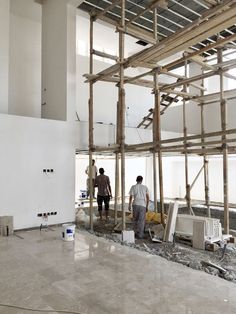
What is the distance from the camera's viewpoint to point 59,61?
295 inches

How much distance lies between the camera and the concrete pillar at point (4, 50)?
7.37 m

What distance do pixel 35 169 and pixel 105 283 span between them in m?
3.79

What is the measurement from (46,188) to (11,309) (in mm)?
4086

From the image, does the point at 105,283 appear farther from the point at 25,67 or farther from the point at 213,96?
the point at 25,67

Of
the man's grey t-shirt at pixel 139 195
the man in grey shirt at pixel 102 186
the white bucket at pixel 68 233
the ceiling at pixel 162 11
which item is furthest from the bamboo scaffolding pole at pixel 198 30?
the white bucket at pixel 68 233

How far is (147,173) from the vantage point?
516 inches

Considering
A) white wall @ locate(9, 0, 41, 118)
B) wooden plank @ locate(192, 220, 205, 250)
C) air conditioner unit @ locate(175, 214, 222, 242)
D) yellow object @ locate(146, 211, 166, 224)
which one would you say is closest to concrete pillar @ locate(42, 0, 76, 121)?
white wall @ locate(9, 0, 41, 118)

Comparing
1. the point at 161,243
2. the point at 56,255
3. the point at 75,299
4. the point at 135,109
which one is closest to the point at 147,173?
the point at 135,109

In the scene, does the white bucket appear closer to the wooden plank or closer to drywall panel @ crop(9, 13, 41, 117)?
the wooden plank

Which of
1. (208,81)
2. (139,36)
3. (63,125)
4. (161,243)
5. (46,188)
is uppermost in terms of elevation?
(208,81)

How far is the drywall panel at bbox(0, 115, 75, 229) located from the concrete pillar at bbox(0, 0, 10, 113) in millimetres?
1403

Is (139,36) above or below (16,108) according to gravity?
above

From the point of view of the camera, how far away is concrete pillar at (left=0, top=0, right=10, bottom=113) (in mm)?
7371

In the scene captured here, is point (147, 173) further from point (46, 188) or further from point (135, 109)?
point (46, 188)
